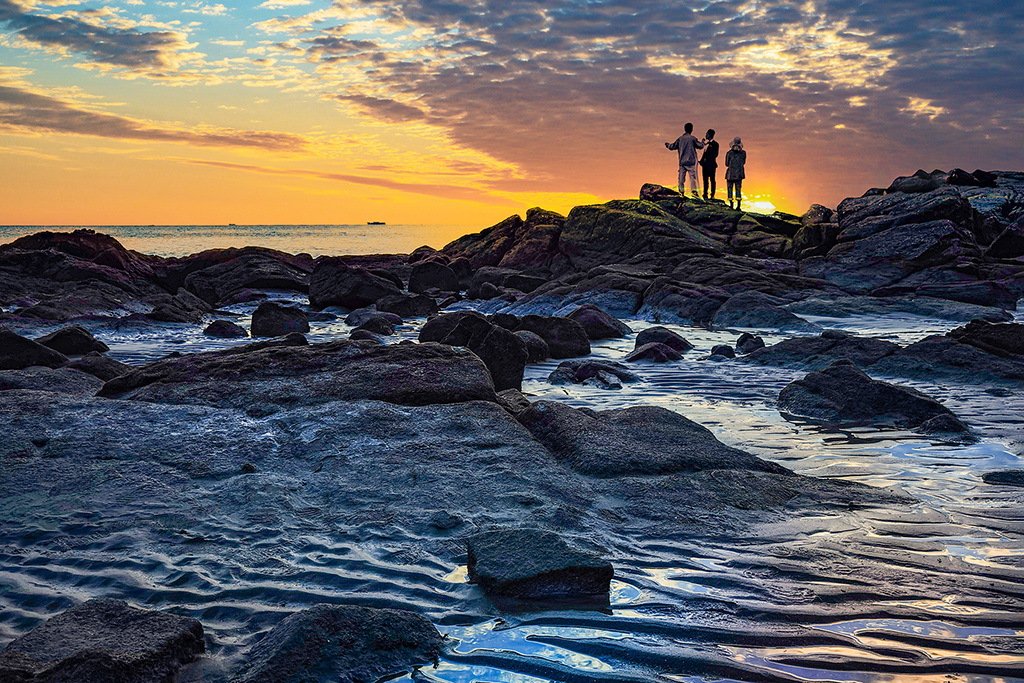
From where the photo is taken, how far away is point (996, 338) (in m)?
9.68

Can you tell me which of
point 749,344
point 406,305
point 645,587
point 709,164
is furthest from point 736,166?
point 645,587

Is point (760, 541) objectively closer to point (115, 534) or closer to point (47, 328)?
point (115, 534)

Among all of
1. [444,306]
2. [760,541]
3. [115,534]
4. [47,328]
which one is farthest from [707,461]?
[444,306]

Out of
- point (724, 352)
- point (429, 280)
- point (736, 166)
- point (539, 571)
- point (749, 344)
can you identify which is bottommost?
point (539, 571)

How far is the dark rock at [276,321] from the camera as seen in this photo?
15797 mm

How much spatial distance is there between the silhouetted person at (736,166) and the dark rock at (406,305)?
1666 centimetres

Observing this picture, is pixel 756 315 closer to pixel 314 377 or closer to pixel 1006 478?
pixel 1006 478

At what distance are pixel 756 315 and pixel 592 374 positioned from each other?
864 centimetres

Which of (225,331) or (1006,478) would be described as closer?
(1006,478)

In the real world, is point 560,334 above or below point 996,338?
below

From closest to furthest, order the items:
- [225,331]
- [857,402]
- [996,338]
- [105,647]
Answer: [105,647], [857,402], [996,338], [225,331]

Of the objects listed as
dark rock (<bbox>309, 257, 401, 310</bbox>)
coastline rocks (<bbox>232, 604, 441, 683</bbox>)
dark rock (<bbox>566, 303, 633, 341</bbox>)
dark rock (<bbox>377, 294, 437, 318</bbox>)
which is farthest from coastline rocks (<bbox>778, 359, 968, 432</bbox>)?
dark rock (<bbox>309, 257, 401, 310</bbox>)

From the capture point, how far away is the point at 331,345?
7023 mm

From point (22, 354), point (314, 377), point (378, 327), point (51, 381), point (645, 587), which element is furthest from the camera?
point (378, 327)
